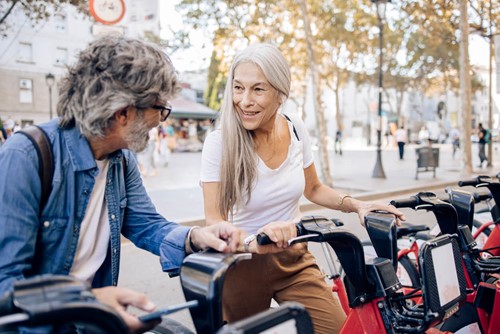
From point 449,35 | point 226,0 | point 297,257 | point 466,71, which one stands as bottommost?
point 297,257

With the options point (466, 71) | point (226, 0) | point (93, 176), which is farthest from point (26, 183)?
point (226, 0)

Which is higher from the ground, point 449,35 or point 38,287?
point 449,35

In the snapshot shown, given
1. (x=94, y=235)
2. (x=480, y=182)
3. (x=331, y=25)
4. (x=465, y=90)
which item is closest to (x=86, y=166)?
(x=94, y=235)

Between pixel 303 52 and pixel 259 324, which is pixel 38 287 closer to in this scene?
pixel 259 324

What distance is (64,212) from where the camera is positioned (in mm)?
1485

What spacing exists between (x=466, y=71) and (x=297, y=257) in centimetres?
1427

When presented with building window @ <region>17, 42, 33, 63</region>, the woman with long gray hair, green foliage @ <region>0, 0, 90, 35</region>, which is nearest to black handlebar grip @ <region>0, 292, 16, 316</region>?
the woman with long gray hair

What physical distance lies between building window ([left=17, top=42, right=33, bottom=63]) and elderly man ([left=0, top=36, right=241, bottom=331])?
396 inches

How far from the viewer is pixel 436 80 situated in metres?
40.2

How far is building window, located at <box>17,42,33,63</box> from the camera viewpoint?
1043cm

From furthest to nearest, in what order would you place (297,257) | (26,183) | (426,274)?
(297,257) < (426,274) < (26,183)

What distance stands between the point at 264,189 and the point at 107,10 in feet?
17.8

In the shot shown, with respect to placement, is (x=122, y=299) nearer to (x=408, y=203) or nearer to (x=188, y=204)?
(x=408, y=203)

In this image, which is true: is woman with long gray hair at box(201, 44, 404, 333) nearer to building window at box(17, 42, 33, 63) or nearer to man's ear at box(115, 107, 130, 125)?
man's ear at box(115, 107, 130, 125)
